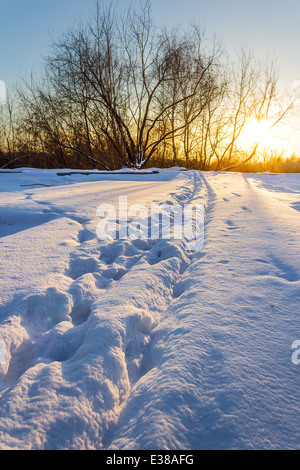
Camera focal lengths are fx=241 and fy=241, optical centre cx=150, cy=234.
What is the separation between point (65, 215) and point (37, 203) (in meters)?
0.53

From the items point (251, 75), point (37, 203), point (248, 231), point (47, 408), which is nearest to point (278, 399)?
point (47, 408)

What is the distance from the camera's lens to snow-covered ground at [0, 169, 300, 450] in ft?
2.18

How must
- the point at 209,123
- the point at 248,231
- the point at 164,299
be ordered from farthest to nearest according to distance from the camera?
the point at 209,123 < the point at 248,231 < the point at 164,299

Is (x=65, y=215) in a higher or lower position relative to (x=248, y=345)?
higher

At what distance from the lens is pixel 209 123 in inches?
667

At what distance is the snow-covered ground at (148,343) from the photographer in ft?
2.18

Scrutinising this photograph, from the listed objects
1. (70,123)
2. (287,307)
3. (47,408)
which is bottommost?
(47,408)

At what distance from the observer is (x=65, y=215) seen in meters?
2.67

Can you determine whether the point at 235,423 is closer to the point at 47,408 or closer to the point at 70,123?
the point at 47,408

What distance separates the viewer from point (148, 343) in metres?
1.08

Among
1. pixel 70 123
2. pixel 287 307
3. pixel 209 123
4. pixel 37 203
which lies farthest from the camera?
pixel 209 123

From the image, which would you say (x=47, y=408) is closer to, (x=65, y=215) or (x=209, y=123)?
(x=65, y=215)
